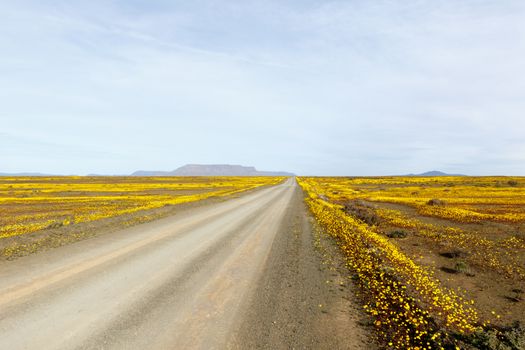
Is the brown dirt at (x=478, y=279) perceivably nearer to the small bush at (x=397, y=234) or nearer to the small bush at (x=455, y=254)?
the small bush at (x=455, y=254)

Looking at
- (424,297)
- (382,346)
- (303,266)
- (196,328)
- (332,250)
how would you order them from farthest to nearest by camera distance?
1. (332,250)
2. (303,266)
3. (424,297)
4. (196,328)
5. (382,346)

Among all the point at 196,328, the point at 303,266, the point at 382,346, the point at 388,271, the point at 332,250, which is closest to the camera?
the point at 382,346

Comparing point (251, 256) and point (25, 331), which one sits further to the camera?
point (251, 256)

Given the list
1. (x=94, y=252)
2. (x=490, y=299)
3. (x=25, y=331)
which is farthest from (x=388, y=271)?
(x=94, y=252)

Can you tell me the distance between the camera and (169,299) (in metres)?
9.13

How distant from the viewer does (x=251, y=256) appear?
14336 millimetres

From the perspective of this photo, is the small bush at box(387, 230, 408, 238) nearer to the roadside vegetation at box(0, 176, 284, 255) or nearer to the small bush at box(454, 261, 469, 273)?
the small bush at box(454, 261, 469, 273)

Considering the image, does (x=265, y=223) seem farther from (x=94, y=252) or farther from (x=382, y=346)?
(x=382, y=346)

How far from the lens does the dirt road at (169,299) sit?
6980mm

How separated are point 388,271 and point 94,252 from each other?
13.3 m

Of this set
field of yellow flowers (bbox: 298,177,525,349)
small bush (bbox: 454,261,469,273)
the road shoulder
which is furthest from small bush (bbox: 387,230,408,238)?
the road shoulder

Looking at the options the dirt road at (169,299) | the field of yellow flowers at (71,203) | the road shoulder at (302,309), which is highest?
the dirt road at (169,299)

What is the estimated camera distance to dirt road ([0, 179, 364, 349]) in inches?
275

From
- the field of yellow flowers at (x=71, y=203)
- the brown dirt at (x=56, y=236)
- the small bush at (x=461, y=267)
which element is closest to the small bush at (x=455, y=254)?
the small bush at (x=461, y=267)
